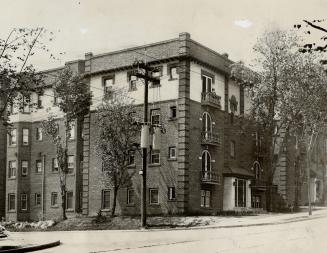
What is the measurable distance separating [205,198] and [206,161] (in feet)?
8.84

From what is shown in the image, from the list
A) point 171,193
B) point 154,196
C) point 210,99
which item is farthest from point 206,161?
point 154,196

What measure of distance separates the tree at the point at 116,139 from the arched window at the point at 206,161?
537 cm

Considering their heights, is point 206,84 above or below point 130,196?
above

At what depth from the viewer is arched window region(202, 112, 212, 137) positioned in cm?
4167

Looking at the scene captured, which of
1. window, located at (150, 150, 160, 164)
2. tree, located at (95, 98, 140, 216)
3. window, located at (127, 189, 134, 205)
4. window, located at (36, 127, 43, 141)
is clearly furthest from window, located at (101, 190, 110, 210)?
window, located at (36, 127, 43, 141)

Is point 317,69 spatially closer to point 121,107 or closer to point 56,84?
point 121,107

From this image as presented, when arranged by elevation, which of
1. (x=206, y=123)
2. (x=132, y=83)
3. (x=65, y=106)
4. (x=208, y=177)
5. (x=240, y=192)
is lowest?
(x=240, y=192)

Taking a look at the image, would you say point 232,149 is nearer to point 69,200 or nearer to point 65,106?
point 65,106

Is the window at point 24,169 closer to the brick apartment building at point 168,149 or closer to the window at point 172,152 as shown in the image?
the brick apartment building at point 168,149

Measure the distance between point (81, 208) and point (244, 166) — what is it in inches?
542

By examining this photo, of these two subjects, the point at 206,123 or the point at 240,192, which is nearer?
the point at 206,123

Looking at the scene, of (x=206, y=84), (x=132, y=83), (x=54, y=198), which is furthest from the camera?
(x=54, y=198)

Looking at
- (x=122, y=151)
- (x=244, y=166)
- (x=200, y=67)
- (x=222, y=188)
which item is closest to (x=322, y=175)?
(x=244, y=166)

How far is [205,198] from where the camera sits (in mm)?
41344
